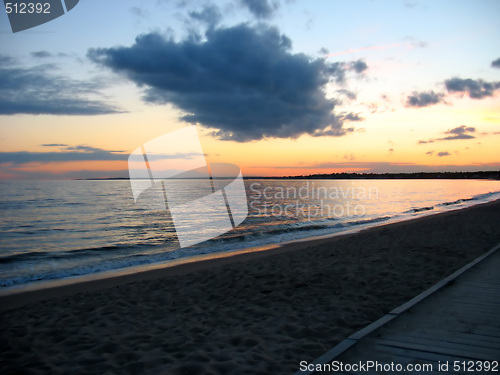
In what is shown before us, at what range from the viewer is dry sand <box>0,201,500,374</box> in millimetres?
4266

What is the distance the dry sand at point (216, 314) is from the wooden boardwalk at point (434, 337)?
2.12 feet

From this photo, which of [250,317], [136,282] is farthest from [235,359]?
[136,282]

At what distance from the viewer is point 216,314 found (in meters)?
5.97

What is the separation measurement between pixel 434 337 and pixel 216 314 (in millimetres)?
3467

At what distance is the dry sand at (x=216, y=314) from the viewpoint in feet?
14.0

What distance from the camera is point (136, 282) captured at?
875 centimetres

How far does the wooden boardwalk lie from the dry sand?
0.65m

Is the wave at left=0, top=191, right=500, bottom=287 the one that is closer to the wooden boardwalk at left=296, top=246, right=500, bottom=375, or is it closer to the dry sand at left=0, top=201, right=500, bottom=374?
the dry sand at left=0, top=201, right=500, bottom=374

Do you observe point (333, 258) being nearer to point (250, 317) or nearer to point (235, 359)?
point (250, 317)

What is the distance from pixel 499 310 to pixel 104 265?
11.3 m
